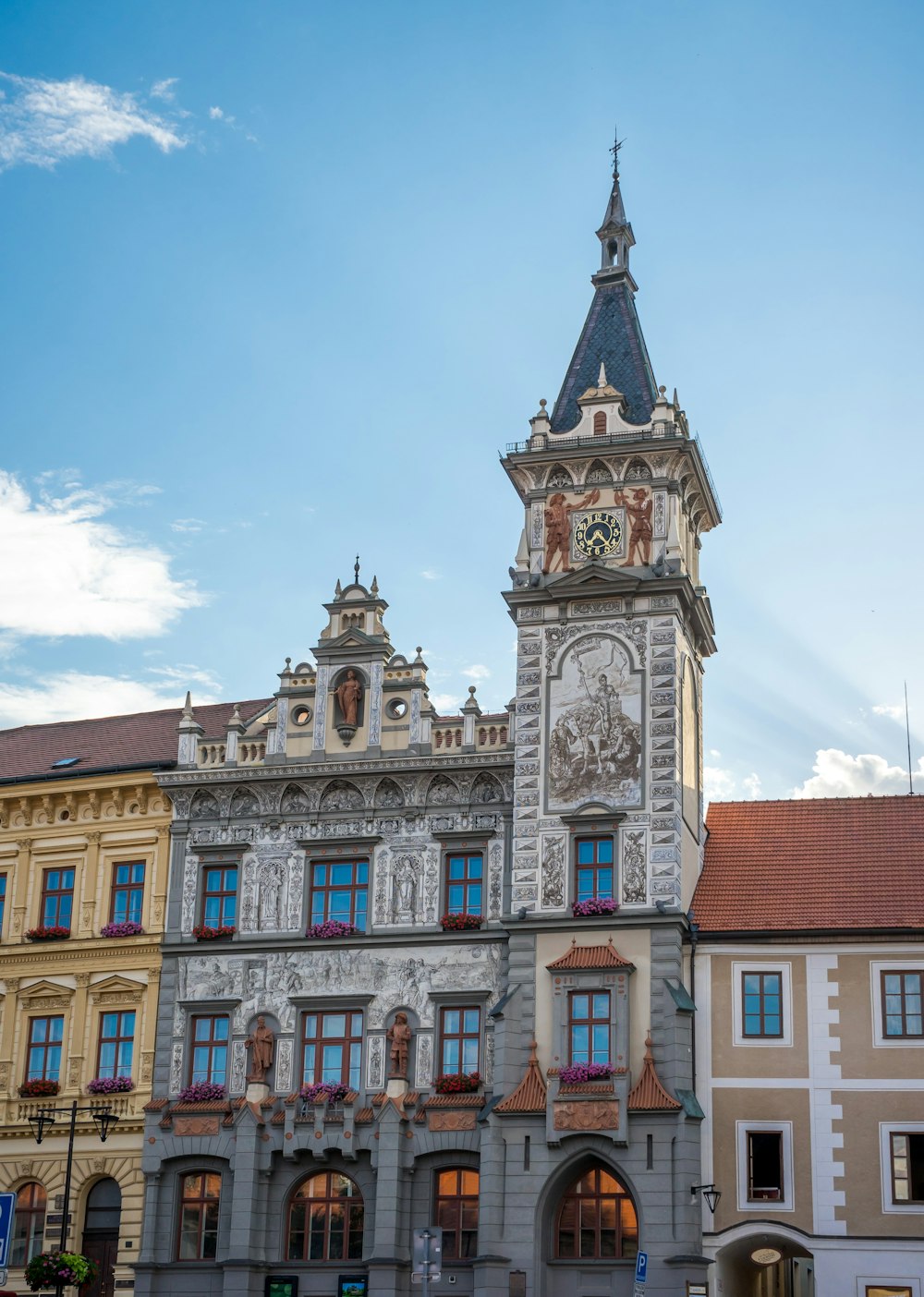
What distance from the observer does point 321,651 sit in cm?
4519

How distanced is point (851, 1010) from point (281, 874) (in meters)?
14.2

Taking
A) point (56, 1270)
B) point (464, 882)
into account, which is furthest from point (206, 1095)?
point (464, 882)

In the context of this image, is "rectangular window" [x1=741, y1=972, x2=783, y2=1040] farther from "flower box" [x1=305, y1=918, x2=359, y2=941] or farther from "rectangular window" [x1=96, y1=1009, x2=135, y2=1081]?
"rectangular window" [x1=96, y1=1009, x2=135, y2=1081]

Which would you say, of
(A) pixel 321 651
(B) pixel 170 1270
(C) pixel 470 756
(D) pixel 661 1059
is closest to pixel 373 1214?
(B) pixel 170 1270

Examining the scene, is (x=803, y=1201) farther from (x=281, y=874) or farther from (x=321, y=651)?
(x=321, y=651)

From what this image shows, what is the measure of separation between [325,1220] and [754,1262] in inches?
394

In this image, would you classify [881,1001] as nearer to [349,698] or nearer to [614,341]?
[349,698]

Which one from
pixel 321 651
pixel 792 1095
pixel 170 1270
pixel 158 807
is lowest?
pixel 170 1270

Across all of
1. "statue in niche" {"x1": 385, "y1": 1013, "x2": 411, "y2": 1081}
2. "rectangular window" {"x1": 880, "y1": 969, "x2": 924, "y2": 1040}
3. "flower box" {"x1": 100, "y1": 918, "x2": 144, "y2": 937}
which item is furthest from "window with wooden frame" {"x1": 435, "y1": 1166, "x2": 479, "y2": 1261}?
"rectangular window" {"x1": 880, "y1": 969, "x2": 924, "y2": 1040}

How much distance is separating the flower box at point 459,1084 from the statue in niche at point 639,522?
12.9 metres

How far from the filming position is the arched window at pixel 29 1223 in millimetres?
43312

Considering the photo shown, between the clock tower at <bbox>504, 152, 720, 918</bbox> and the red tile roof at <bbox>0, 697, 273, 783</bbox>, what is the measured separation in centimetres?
863

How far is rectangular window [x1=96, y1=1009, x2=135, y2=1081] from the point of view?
143 feet

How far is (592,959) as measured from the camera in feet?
130
